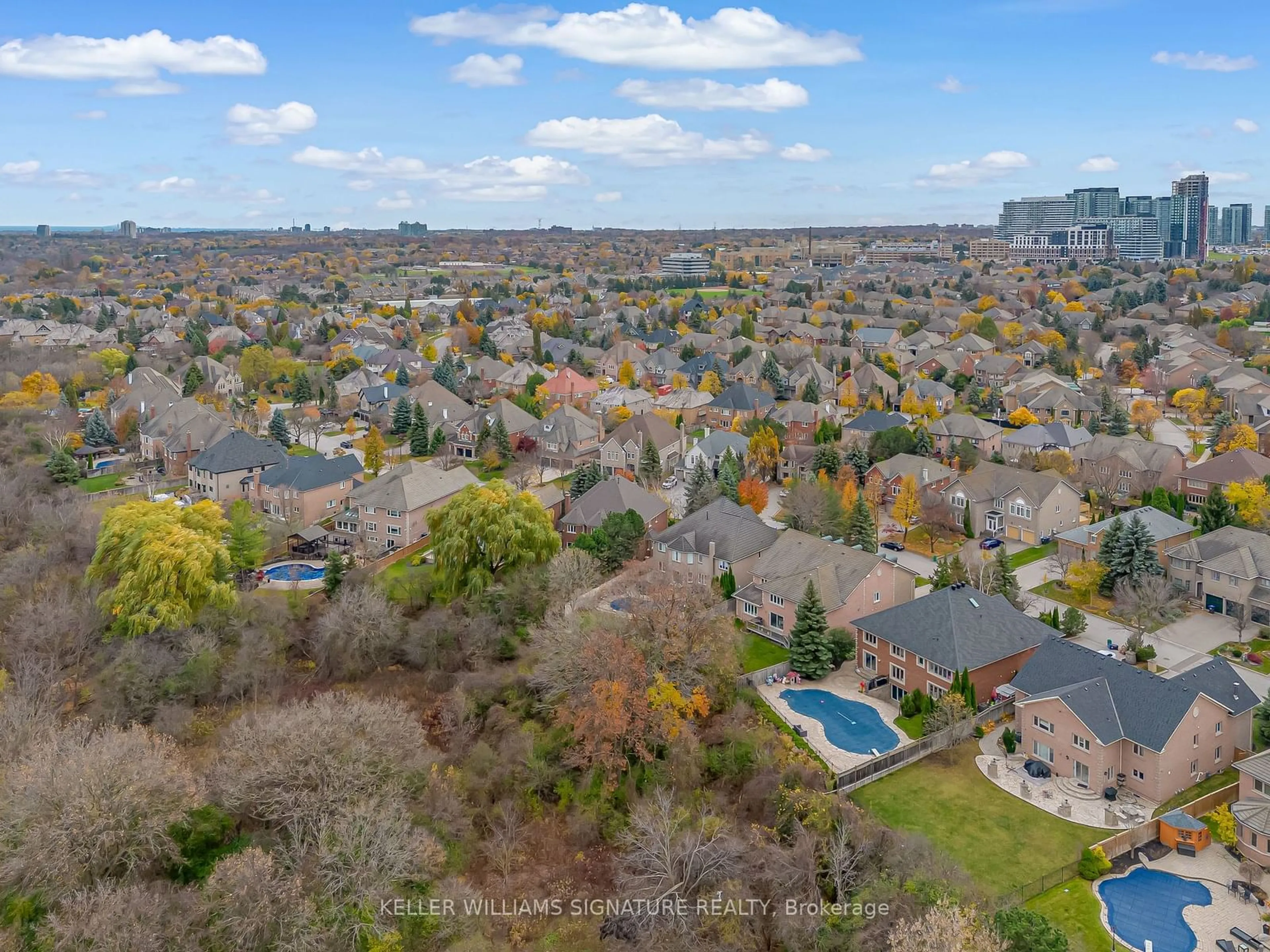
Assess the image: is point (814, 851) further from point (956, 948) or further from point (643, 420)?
point (643, 420)

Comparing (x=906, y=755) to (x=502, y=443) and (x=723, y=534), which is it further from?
(x=502, y=443)

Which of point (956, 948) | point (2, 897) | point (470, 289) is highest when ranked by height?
point (470, 289)

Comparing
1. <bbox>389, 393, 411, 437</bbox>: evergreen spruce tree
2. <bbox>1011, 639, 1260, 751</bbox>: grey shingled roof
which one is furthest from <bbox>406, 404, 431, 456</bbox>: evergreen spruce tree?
<bbox>1011, 639, 1260, 751</bbox>: grey shingled roof

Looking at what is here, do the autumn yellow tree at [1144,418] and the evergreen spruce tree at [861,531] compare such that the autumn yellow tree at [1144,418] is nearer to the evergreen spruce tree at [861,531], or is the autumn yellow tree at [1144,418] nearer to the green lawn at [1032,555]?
the green lawn at [1032,555]

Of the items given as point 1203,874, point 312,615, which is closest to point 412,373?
point 312,615

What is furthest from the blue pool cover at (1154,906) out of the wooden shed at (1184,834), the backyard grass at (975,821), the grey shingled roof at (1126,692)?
the grey shingled roof at (1126,692)

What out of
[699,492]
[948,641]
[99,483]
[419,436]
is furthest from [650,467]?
[99,483]
